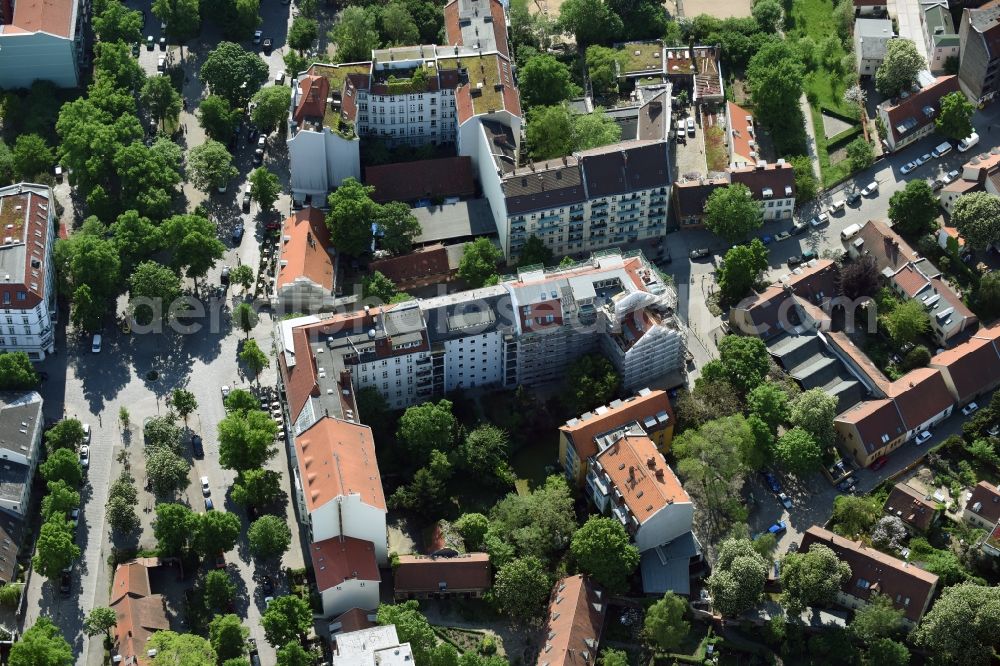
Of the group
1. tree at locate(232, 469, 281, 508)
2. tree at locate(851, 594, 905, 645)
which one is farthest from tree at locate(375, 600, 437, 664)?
tree at locate(851, 594, 905, 645)

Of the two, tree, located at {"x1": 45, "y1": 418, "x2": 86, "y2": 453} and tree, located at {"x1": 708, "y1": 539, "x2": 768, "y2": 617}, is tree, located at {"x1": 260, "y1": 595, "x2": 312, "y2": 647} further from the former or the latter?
tree, located at {"x1": 708, "y1": 539, "x2": 768, "y2": 617}

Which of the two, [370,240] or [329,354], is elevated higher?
[370,240]

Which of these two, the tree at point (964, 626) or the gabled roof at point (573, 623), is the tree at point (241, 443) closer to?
the gabled roof at point (573, 623)

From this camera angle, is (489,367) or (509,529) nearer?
(509,529)

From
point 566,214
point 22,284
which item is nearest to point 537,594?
point 566,214

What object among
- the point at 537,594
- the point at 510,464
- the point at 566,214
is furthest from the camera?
the point at 566,214

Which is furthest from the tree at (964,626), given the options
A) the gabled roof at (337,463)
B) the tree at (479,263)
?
the tree at (479,263)

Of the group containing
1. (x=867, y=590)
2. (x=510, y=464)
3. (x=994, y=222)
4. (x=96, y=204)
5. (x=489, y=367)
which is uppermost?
(x=96, y=204)

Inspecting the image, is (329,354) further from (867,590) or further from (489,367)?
(867,590)
